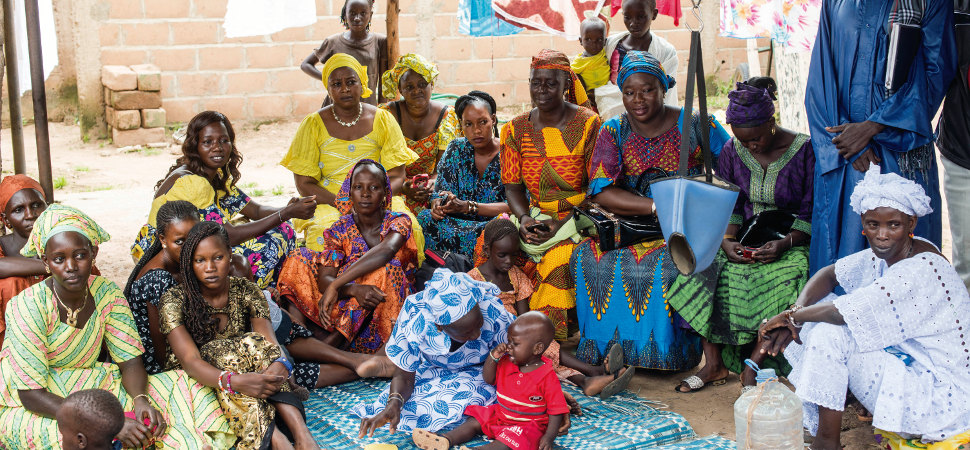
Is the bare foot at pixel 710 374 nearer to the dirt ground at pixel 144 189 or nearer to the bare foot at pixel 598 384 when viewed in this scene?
the dirt ground at pixel 144 189

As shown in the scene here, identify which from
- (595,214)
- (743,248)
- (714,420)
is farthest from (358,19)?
(714,420)

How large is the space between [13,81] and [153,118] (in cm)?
606

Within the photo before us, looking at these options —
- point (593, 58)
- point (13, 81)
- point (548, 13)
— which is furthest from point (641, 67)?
point (548, 13)

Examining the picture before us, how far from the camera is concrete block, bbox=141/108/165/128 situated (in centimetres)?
1146

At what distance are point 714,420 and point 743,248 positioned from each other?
0.85 metres

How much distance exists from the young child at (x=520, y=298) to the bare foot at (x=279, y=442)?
4.30 feet

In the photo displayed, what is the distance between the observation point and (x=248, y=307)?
4.12 meters

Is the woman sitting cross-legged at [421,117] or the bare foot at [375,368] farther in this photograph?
the woman sitting cross-legged at [421,117]

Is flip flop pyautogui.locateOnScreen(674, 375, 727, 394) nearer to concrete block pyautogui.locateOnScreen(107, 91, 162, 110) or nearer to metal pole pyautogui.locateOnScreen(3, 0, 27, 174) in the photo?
metal pole pyautogui.locateOnScreen(3, 0, 27, 174)

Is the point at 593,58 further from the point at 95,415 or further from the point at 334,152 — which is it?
the point at 95,415

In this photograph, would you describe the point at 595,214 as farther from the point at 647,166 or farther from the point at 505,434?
the point at 505,434

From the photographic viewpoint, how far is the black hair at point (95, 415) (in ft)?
10.5

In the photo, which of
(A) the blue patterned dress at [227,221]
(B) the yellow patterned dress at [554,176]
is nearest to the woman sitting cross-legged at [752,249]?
(B) the yellow patterned dress at [554,176]

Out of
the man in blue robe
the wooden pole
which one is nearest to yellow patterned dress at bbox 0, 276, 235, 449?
the man in blue robe
